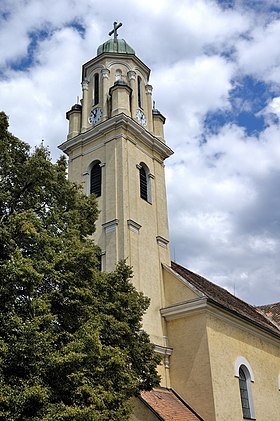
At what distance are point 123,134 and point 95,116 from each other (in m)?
3.24

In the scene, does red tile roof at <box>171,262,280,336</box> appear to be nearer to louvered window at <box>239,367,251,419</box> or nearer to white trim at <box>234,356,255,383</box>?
white trim at <box>234,356,255,383</box>

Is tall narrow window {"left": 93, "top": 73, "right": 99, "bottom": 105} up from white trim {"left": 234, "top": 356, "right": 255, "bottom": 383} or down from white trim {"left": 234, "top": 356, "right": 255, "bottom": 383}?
up

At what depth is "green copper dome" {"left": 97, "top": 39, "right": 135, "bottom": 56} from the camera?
29859mm

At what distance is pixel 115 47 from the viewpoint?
1182 inches

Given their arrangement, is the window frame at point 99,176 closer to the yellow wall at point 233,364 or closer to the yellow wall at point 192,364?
the yellow wall at point 192,364

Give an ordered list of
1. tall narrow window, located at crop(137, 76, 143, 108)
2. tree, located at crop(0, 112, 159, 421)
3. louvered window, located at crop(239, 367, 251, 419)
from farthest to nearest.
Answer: tall narrow window, located at crop(137, 76, 143, 108) → louvered window, located at crop(239, 367, 251, 419) → tree, located at crop(0, 112, 159, 421)

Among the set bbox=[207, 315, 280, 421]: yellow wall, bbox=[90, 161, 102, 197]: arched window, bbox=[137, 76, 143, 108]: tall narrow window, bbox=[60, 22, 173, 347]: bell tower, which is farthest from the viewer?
bbox=[137, 76, 143, 108]: tall narrow window

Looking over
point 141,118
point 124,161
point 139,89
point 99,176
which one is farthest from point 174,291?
point 139,89

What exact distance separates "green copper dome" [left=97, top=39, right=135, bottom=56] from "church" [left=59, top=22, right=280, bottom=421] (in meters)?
0.12

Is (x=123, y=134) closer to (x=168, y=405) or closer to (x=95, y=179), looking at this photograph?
(x=95, y=179)

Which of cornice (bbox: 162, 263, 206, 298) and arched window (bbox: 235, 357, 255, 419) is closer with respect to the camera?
cornice (bbox: 162, 263, 206, 298)

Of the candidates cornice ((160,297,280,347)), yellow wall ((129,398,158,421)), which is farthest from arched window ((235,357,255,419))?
yellow wall ((129,398,158,421))

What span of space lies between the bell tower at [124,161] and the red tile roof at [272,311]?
37.4ft

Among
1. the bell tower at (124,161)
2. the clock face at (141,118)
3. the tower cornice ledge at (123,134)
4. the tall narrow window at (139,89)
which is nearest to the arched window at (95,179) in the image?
the bell tower at (124,161)
